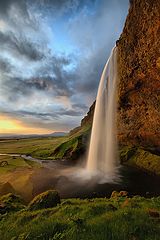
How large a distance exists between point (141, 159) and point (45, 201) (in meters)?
40.5

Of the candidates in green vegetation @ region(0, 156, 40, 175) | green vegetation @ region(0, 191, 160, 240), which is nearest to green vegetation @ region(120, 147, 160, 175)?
green vegetation @ region(0, 156, 40, 175)

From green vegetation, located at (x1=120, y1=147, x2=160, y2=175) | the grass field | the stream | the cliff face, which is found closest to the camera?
the stream

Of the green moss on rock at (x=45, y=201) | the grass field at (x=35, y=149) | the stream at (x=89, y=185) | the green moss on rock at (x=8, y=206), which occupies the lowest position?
the stream at (x=89, y=185)

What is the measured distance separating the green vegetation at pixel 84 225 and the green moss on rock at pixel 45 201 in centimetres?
189

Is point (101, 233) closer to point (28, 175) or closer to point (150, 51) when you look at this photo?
point (28, 175)

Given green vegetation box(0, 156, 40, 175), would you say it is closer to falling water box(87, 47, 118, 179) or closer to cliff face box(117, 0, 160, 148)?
falling water box(87, 47, 118, 179)

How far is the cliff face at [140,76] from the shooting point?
3962 cm

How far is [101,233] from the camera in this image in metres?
10.9

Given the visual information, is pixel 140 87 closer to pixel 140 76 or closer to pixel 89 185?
pixel 140 76

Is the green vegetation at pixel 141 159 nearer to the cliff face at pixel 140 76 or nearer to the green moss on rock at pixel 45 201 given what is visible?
the cliff face at pixel 140 76

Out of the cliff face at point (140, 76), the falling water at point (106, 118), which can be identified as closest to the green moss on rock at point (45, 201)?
the cliff face at point (140, 76)

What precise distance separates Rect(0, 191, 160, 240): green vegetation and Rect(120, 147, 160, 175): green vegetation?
1250 inches

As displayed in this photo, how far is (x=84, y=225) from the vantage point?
11.8m

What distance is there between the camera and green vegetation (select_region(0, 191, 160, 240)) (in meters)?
10.7
